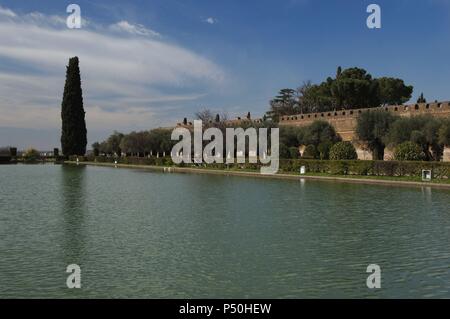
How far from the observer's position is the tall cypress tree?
52250 mm

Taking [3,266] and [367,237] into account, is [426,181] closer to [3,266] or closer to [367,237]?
[367,237]

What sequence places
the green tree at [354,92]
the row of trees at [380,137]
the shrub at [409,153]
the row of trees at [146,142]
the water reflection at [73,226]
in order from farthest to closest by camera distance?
the row of trees at [146,142] → the green tree at [354,92] → the row of trees at [380,137] → the shrub at [409,153] → the water reflection at [73,226]

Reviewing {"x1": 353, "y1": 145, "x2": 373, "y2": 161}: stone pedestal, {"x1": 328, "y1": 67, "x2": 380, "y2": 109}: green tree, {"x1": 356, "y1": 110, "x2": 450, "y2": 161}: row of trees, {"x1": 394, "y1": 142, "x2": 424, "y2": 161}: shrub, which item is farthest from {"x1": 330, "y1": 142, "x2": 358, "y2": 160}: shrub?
{"x1": 328, "y1": 67, "x2": 380, "y2": 109}: green tree

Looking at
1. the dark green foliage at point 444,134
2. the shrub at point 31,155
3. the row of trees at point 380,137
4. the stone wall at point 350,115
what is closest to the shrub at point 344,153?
the row of trees at point 380,137

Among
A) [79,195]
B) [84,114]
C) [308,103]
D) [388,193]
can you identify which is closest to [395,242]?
[388,193]

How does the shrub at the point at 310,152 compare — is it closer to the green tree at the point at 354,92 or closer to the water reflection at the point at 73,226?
the green tree at the point at 354,92

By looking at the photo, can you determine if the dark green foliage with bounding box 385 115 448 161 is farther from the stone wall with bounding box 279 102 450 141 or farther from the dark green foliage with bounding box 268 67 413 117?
the dark green foliage with bounding box 268 67 413 117

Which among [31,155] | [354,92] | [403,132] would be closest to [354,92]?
[354,92]

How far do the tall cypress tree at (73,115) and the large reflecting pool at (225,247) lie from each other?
39.7m

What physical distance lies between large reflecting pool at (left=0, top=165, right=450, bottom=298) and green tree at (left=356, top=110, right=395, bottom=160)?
19235 millimetres

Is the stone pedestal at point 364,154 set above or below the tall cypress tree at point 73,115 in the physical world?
below

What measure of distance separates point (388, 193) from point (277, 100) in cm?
5608

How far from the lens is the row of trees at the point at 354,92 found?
2117 inches
